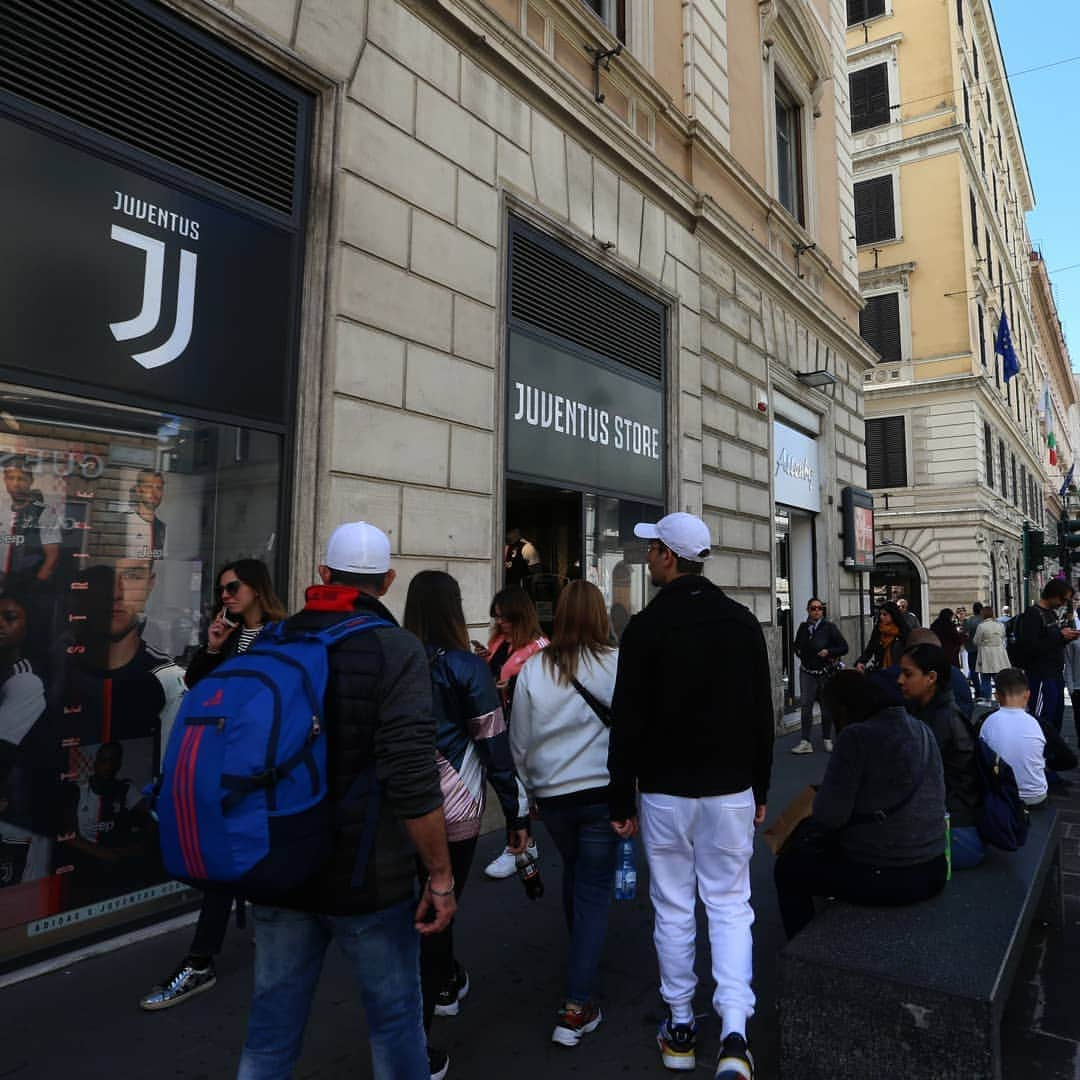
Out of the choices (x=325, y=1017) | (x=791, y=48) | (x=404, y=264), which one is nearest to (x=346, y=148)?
(x=404, y=264)

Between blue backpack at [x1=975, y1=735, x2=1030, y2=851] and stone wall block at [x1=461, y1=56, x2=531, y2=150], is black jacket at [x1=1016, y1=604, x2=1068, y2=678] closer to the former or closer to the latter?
blue backpack at [x1=975, y1=735, x2=1030, y2=851]

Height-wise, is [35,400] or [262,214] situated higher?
[262,214]

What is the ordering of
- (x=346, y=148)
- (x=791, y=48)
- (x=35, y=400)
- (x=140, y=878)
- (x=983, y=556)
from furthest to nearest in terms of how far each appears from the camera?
1. (x=983, y=556)
2. (x=791, y=48)
3. (x=346, y=148)
4. (x=140, y=878)
5. (x=35, y=400)

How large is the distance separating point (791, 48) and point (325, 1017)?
14189 millimetres

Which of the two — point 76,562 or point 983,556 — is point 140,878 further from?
point 983,556

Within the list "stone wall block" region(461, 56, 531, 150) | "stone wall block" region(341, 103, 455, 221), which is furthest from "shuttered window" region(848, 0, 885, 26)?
"stone wall block" region(341, 103, 455, 221)

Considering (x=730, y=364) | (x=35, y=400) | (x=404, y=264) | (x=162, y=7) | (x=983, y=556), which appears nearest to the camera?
(x=35, y=400)

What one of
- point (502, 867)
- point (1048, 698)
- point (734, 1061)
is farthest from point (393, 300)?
point (1048, 698)

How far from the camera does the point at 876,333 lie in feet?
94.2

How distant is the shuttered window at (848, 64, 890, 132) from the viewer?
29141 mm

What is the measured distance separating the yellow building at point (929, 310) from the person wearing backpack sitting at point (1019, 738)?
77.9 feet

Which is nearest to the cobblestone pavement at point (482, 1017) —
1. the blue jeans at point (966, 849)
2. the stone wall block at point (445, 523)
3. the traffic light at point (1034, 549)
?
the blue jeans at point (966, 849)

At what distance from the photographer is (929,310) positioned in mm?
27625

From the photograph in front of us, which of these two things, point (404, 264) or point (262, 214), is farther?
point (404, 264)
